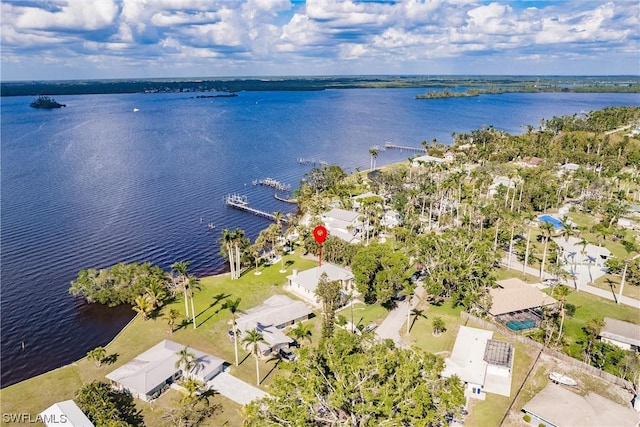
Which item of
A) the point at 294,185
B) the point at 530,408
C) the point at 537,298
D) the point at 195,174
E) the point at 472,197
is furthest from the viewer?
the point at 195,174

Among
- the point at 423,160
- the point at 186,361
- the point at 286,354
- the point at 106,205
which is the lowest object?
the point at 286,354

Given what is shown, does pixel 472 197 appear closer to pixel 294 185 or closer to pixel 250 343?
pixel 294 185

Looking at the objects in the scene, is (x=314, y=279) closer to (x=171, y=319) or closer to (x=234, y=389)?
(x=171, y=319)

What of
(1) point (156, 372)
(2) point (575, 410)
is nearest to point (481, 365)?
(2) point (575, 410)

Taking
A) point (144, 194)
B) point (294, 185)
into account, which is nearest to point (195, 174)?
point (144, 194)

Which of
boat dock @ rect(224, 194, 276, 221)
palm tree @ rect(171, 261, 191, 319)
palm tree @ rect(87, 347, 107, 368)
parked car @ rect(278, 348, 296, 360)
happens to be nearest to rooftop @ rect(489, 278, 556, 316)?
parked car @ rect(278, 348, 296, 360)

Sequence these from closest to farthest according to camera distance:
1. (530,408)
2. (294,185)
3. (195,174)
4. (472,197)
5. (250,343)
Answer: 1. (530,408)
2. (250,343)
3. (472,197)
4. (294,185)
5. (195,174)

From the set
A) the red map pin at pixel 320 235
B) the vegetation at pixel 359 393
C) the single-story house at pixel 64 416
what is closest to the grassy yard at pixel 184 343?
the single-story house at pixel 64 416
